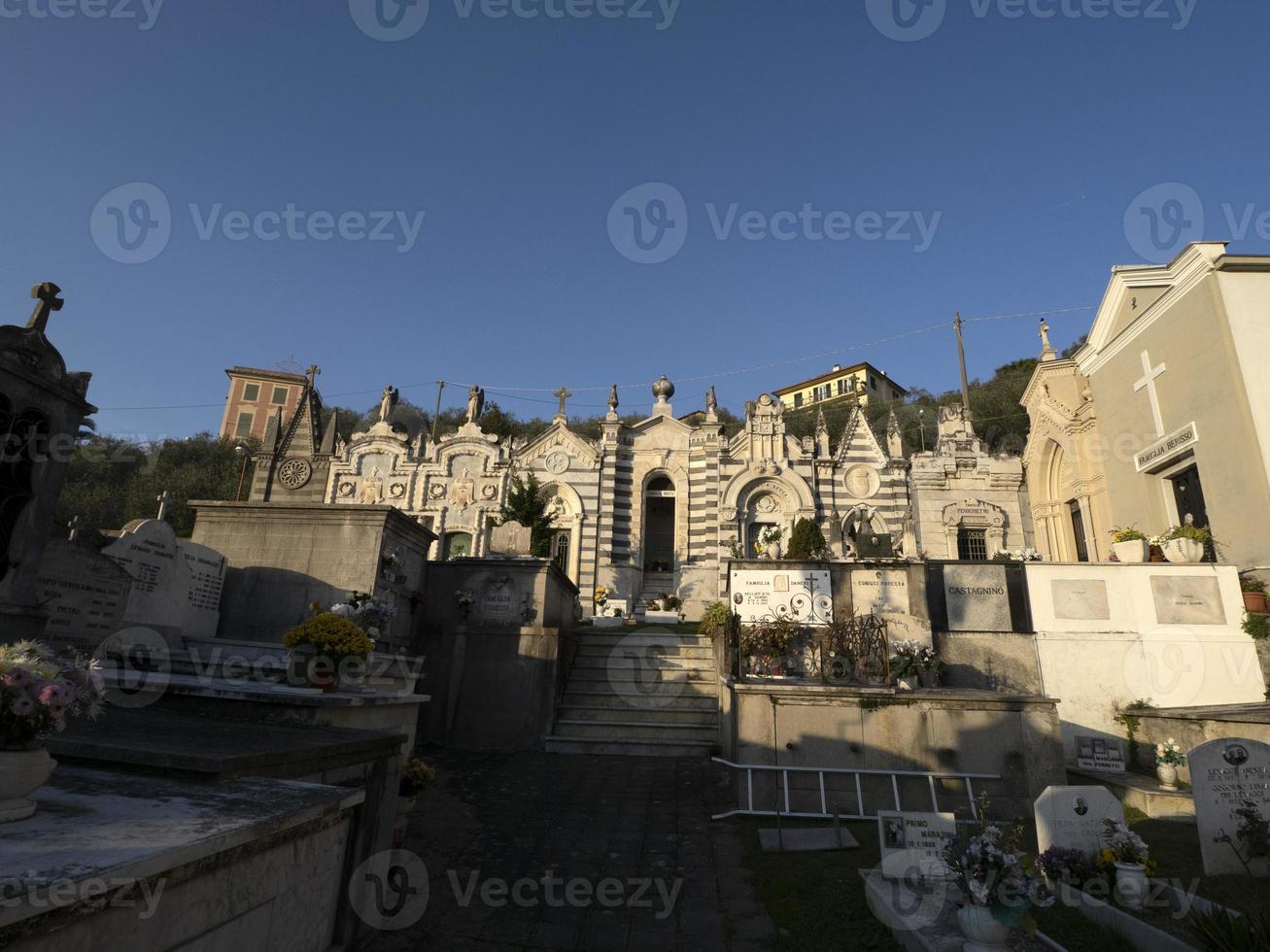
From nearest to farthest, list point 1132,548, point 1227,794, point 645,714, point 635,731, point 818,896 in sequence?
point 818,896
point 1227,794
point 635,731
point 645,714
point 1132,548

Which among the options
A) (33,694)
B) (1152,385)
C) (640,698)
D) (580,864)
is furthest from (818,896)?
(1152,385)

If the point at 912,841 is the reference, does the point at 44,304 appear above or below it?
above

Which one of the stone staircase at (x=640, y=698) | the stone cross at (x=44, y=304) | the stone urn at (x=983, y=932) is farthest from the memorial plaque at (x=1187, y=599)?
the stone cross at (x=44, y=304)

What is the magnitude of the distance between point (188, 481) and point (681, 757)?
1854 inches

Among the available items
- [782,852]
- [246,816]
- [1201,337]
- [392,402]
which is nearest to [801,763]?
[782,852]

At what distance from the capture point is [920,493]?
27781 mm

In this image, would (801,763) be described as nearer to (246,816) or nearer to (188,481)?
(246,816)

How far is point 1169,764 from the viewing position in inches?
400

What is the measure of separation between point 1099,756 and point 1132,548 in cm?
474

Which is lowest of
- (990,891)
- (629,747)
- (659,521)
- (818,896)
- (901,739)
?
(818,896)

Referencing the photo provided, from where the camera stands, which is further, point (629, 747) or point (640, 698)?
point (640, 698)

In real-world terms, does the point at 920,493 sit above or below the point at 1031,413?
below

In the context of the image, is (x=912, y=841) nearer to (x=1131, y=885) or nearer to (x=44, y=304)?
(x=1131, y=885)

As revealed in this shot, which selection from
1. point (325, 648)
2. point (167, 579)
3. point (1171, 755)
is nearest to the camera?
point (325, 648)
